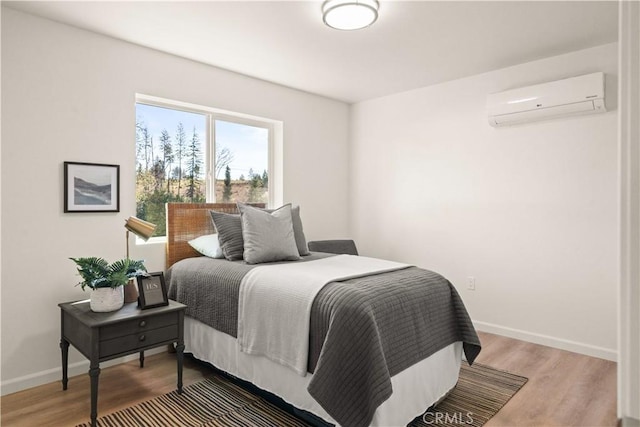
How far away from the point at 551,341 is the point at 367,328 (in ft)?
7.92

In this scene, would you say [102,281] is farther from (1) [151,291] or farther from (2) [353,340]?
(2) [353,340]

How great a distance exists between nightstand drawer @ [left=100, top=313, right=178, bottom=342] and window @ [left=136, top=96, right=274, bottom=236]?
1.11 m

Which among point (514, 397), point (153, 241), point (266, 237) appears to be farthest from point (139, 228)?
point (514, 397)

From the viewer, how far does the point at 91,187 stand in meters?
2.87

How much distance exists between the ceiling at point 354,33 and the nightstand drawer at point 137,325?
77.9 inches

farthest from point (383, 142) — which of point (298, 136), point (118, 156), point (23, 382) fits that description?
point (23, 382)

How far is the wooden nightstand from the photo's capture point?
2.19 m

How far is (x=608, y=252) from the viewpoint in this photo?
3131mm

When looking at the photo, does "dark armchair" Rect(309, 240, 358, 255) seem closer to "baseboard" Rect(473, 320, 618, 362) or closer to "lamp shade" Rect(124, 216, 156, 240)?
"baseboard" Rect(473, 320, 618, 362)

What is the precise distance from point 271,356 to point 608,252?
277cm

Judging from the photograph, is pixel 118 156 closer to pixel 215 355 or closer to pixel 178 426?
pixel 215 355
